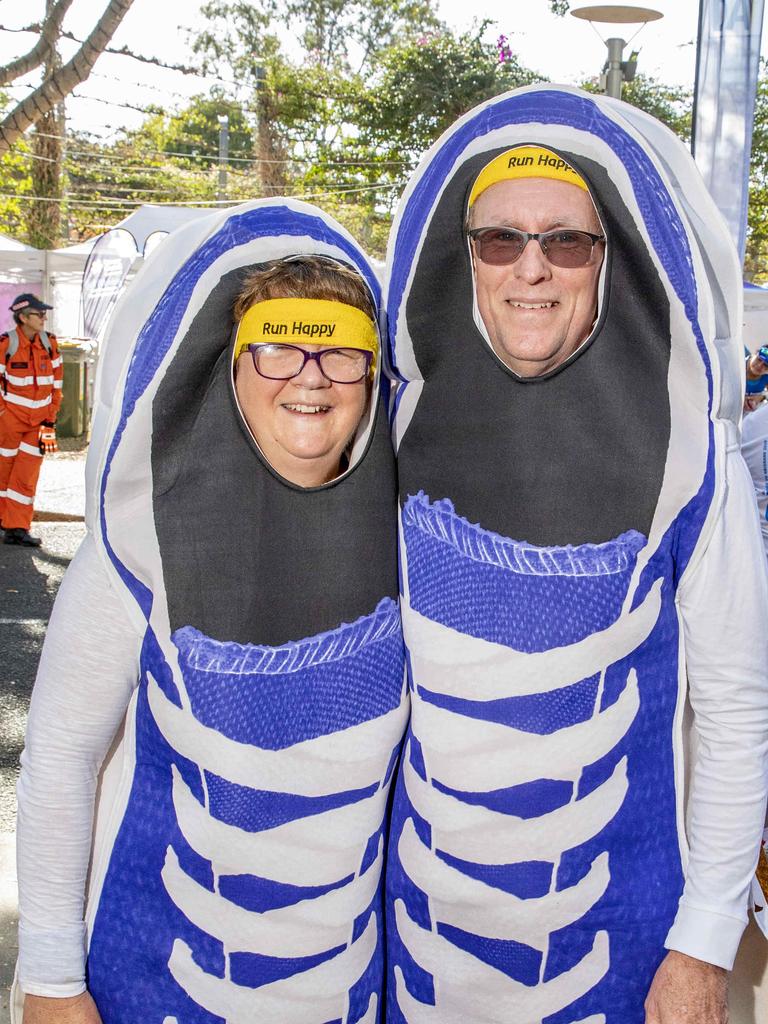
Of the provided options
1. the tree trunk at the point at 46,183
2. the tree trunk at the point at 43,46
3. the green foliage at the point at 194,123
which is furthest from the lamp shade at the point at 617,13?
the green foliage at the point at 194,123

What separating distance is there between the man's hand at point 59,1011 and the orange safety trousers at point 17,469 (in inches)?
301

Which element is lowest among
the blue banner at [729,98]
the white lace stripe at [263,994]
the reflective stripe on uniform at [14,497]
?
the white lace stripe at [263,994]

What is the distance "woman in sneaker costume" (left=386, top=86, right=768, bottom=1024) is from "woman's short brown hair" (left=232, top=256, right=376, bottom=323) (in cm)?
26

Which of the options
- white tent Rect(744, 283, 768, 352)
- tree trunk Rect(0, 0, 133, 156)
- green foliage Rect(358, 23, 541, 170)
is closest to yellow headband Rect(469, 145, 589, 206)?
tree trunk Rect(0, 0, 133, 156)

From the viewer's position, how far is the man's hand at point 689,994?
163 centimetres

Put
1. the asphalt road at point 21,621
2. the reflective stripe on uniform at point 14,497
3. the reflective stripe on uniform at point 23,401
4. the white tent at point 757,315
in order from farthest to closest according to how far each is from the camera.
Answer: the white tent at point 757,315
the reflective stripe on uniform at point 23,401
the reflective stripe on uniform at point 14,497
the asphalt road at point 21,621

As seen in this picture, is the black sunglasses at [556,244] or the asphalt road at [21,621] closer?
the black sunglasses at [556,244]

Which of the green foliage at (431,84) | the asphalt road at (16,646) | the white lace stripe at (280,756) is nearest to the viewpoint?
the white lace stripe at (280,756)

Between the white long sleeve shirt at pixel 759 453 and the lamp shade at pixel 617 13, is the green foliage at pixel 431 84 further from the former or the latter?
the white long sleeve shirt at pixel 759 453

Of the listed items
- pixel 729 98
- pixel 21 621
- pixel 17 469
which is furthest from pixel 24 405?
pixel 729 98

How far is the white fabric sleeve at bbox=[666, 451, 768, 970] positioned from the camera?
162 centimetres

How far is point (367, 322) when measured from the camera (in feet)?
5.62

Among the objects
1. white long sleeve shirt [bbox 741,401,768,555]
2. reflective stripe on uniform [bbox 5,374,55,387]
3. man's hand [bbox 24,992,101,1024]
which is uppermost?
reflective stripe on uniform [bbox 5,374,55,387]

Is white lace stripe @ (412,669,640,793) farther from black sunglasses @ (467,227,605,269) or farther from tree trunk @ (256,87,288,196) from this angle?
tree trunk @ (256,87,288,196)
